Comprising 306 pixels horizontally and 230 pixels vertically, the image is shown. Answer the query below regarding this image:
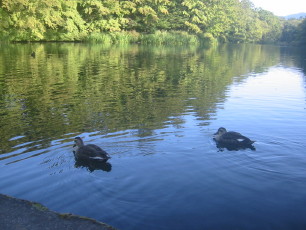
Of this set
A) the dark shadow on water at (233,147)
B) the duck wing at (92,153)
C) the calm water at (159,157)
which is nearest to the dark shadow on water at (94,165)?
the calm water at (159,157)

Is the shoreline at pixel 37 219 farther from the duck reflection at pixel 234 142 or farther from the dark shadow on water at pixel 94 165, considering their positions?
the duck reflection at pixel 234 142

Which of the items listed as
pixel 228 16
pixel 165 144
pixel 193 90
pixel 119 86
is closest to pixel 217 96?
pixel 193 90

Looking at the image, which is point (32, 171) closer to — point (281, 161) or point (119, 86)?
point (281, 161)

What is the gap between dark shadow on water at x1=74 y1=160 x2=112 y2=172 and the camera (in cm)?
767

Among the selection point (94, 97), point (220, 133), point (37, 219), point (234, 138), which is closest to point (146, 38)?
point (94, 97)

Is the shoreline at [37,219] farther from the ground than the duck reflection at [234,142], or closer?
closer

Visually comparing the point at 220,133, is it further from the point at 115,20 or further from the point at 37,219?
the point at 115,20

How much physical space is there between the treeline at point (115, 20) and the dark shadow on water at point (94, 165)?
37968mm

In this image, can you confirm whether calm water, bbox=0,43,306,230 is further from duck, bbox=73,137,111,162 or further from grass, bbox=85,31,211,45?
grass, bbox=85,31,211,45

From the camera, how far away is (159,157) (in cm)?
845

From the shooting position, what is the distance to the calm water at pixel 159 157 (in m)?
5.93

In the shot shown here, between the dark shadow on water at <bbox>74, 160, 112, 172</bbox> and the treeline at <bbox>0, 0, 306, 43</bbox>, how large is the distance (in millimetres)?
37968

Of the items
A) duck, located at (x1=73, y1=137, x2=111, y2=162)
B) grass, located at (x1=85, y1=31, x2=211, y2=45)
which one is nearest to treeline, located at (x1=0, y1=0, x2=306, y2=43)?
grass, located at (x1=85, y1=31, x2=211, y2=45)

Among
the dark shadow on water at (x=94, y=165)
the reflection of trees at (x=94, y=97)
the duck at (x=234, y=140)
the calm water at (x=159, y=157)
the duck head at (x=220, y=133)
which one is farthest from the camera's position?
the reflection of trees at (x=94, y=97)
